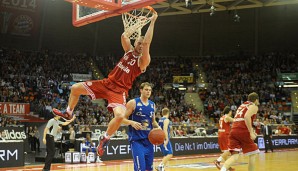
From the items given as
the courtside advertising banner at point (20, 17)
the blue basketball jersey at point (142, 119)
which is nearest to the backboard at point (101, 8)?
the blue basketball jersey at point (142, 119)

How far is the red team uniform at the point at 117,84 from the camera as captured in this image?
7.37 metres

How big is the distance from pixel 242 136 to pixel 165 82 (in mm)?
27690

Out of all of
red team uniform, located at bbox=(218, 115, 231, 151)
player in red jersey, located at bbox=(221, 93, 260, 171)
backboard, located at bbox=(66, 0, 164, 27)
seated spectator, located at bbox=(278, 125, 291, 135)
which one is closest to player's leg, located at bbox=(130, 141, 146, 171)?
backboard, located at bbox=(66, 0, 164, 27)

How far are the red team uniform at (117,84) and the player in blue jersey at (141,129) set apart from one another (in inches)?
9.9

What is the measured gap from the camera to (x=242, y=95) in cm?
3412

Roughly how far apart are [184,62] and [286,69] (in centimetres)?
917

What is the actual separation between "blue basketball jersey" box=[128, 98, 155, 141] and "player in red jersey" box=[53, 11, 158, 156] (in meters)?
0.24

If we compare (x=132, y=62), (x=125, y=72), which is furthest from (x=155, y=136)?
(x=132, y=62)

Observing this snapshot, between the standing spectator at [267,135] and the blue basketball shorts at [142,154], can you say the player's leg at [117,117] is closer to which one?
the blue basketball shorts at [142,154]

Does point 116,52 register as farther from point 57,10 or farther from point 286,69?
point 286,69

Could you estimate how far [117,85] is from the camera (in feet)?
24.4

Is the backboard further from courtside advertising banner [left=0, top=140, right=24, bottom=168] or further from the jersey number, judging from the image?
courtside advertising banner [left=0, top=140, right=24, bottom=168]

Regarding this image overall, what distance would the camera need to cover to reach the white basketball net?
27.6ft

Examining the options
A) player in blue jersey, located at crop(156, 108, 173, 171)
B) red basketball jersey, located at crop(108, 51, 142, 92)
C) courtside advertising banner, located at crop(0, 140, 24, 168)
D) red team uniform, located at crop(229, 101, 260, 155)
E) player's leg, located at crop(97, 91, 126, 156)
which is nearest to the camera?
player's leg, located at crop(97, 91, 126, 156)
